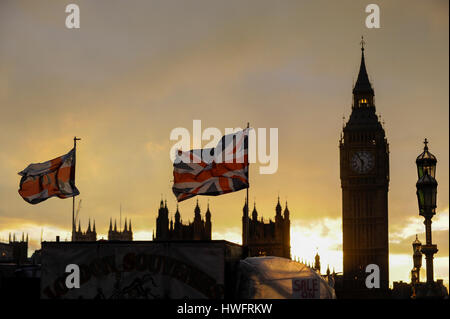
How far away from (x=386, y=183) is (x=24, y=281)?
14321 centimetres

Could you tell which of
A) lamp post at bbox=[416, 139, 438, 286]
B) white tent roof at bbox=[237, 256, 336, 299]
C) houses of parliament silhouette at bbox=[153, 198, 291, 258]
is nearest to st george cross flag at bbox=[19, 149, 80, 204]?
white tent roof at bbox=[237, 256, 336, 299]

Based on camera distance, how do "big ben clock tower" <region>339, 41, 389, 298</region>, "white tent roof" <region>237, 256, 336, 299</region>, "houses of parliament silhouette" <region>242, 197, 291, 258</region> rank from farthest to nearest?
"big ben clock tower" <region>339, 41, 389, 298</region> < "houses of parliament silhouette" <region>242, 197, 291, 258</region> < "white tent roof" <region>237, 256, 336, 299</region>

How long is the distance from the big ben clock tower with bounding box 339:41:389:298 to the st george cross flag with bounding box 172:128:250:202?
441 ft

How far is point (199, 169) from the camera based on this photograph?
31281 mm

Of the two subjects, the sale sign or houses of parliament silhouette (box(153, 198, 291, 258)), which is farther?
houses of parliament silhouette (box(153, 198, 291, 258))

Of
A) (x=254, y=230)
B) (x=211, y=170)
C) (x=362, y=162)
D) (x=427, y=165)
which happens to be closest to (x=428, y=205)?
(x=427, y=165)

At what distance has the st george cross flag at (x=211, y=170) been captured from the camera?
102 ft

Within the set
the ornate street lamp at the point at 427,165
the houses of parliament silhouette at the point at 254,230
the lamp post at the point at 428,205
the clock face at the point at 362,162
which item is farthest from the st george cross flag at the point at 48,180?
the clock face at the point at 362,162

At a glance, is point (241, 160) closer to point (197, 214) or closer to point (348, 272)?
point (197, 214)

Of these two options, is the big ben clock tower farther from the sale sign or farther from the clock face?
the sale sign

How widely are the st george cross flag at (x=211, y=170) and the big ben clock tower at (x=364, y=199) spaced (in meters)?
134

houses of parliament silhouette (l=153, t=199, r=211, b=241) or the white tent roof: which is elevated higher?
houses of parliament silhouette (l=153, t=199, r=211, b=241)

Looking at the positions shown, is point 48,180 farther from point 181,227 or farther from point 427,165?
point 181,227

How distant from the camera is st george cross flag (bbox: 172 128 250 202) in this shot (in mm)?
31156
